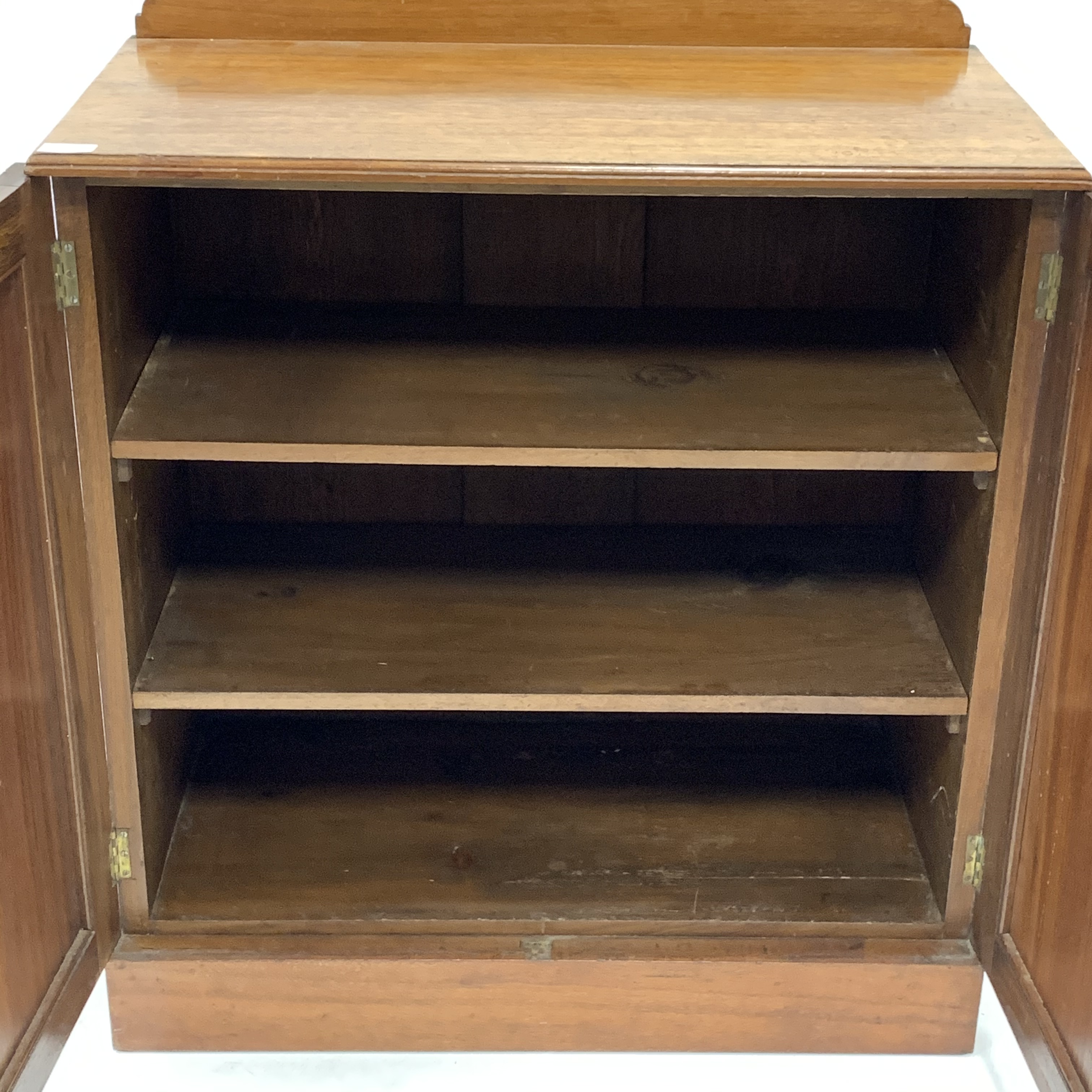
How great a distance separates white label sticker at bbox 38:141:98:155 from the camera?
1.54m

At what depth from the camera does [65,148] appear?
155cm

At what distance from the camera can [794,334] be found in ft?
6.62

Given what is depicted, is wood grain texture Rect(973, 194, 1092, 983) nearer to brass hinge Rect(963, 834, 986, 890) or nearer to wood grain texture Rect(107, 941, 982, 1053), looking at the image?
brass hinge Rect(963, 834, 986, 890)

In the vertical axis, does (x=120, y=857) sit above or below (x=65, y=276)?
below

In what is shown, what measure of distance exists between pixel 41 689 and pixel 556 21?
0.99 metres

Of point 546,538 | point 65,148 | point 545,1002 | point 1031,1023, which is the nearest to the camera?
point 65,148


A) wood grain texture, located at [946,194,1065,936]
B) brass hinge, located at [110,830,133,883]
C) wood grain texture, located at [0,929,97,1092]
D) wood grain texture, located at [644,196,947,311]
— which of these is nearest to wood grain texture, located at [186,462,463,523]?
wood grain texture, located at [644,196,947,311]

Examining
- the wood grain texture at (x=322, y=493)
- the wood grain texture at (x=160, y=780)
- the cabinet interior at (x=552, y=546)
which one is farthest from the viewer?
the wood grain texture at (x=322, y=493)

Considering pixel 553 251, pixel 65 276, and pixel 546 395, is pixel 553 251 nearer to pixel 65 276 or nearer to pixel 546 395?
pixel 546 395

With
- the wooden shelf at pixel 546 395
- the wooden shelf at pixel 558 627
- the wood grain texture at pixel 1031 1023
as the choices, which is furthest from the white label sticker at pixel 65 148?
the wood grain texture at pixel 1031 1023

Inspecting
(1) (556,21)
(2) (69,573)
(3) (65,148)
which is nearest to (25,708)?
(2) (69,573)

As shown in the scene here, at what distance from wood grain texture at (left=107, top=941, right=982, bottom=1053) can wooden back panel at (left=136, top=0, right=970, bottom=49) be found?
3.60 feet

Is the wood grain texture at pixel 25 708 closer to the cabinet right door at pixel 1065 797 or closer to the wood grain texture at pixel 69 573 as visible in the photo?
the wood grain texture at pixel 69 573

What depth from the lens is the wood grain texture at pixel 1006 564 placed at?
1.62 m
